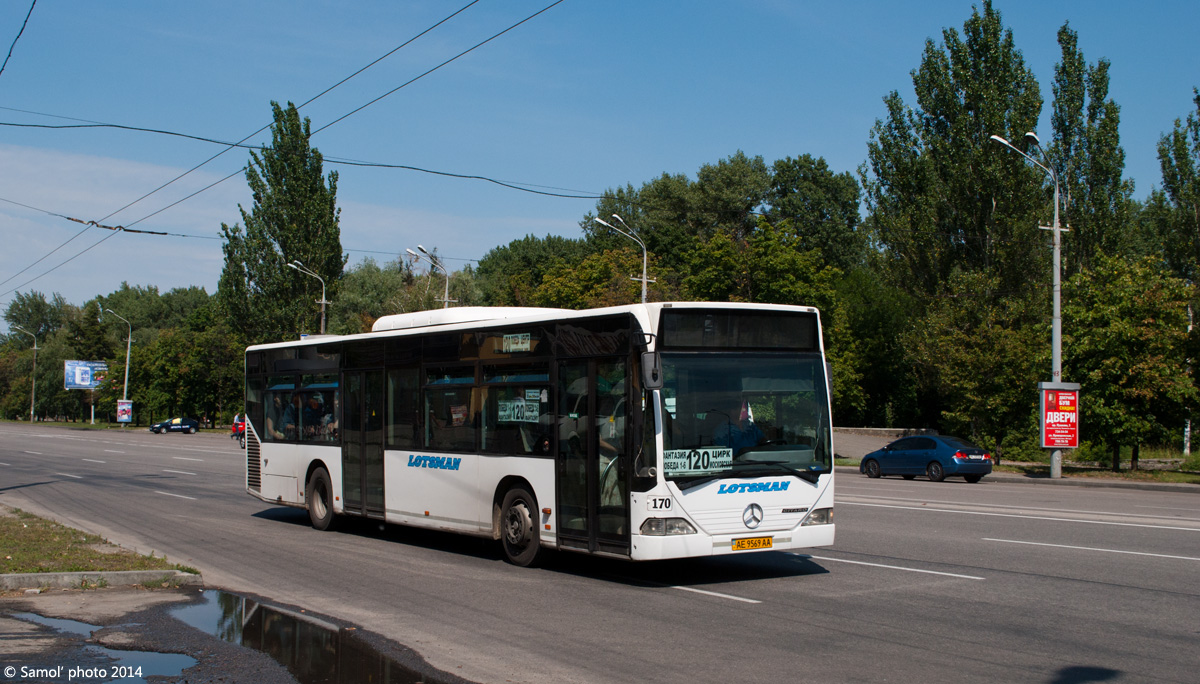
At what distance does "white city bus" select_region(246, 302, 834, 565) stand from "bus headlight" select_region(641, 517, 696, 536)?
1cm

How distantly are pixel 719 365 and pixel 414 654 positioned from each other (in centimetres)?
451

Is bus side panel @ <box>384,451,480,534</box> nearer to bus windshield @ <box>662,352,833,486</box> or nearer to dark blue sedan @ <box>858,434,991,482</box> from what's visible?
bus windshield @ <box>662,352,833,486</box>

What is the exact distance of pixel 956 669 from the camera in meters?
6.79

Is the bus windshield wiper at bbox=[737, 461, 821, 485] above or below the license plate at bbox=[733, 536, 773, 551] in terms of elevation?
above

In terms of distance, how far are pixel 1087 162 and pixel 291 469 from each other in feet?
136

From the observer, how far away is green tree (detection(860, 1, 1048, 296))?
4272 cm

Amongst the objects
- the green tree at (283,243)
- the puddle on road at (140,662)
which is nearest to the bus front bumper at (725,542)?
the puddle on road at (140,662)

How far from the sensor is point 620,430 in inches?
406

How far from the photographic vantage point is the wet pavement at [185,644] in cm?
673

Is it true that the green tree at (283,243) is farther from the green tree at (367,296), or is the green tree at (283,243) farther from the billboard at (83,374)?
the billboard at (83,374)

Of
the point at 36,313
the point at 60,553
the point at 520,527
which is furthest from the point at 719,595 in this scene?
the point at 36,313

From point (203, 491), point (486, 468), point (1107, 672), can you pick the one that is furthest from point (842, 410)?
point (1107, 672)

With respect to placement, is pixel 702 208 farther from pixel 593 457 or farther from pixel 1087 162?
pixel 593 457

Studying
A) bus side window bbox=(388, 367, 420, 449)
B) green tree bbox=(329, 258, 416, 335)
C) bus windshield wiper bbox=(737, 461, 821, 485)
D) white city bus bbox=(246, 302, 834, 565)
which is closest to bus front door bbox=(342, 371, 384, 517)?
bus side window bbox=(388, 367, 420, 449)
